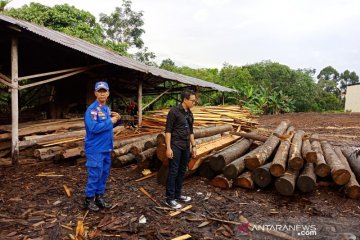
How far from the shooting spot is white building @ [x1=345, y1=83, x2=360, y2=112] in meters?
36.3

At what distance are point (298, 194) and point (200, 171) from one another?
198 cm

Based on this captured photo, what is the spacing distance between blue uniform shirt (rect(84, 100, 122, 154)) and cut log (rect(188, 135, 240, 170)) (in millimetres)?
2080

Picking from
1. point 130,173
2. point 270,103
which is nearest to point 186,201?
point 130,173

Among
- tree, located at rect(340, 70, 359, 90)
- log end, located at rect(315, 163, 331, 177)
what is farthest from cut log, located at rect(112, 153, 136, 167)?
tree, located at rect(340, 70, 359, 90)

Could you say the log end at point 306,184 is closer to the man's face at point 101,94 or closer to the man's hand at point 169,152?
the man's hand at point 169,152

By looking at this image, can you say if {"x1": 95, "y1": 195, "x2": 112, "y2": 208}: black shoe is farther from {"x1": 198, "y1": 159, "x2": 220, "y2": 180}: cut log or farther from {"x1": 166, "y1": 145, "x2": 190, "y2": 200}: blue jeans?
{"x1": 198, "y1": 159, "x2": 220, "y2": 180}: cut log

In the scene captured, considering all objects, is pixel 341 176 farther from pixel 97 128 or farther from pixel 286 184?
pixel 97 128

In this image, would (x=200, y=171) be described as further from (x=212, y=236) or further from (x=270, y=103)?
(x=270, y=103)

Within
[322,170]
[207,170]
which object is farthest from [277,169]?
[207,170]

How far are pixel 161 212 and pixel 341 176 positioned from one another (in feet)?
10.9

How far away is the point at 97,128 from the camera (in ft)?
14.2

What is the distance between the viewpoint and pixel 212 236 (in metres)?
4.07

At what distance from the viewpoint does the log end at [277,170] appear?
5.50 meters

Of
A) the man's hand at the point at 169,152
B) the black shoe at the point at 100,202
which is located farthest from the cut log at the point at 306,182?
the black shoe at the point at 100,202
